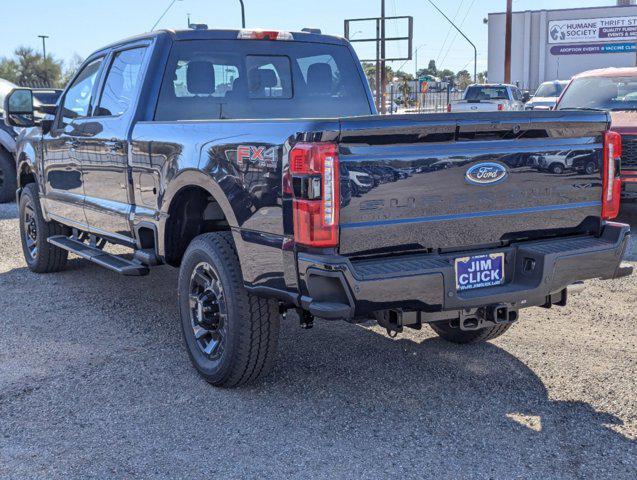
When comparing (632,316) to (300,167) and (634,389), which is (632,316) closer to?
(634,389)

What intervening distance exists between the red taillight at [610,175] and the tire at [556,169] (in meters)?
0.32

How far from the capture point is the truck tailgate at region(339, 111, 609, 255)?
3721mm

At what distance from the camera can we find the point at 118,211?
5.69 m

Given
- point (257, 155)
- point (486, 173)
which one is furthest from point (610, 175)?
point (257, 155)

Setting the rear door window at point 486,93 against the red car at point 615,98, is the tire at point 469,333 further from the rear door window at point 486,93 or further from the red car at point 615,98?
the rear door window at point 486,93


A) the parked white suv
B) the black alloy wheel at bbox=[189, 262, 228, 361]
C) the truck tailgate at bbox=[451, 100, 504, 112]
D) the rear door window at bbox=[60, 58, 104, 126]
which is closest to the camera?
the black alloy wheel at bbox=[189, 262, 228, 361]

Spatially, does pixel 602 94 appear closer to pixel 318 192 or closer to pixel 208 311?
pixel 208 311

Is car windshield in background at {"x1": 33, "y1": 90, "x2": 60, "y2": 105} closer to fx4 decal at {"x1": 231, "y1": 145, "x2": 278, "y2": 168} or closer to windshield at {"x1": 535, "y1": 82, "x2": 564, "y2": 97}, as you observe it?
fx4 decal at {"x1": 231, "y1": 145, "x2": 278, "y2": 168}

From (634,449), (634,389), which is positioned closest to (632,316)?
(634,389)

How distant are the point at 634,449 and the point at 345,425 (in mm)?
1384

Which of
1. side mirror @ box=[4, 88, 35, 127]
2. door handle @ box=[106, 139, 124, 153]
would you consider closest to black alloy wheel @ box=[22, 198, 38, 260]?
side mirror @ box=[4, 88, 35, 127]

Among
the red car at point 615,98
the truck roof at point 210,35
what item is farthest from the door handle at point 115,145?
the red car at point 615,98

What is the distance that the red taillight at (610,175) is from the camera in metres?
4.40

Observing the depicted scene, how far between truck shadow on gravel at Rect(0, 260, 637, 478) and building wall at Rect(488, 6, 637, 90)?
49204 millimetres
